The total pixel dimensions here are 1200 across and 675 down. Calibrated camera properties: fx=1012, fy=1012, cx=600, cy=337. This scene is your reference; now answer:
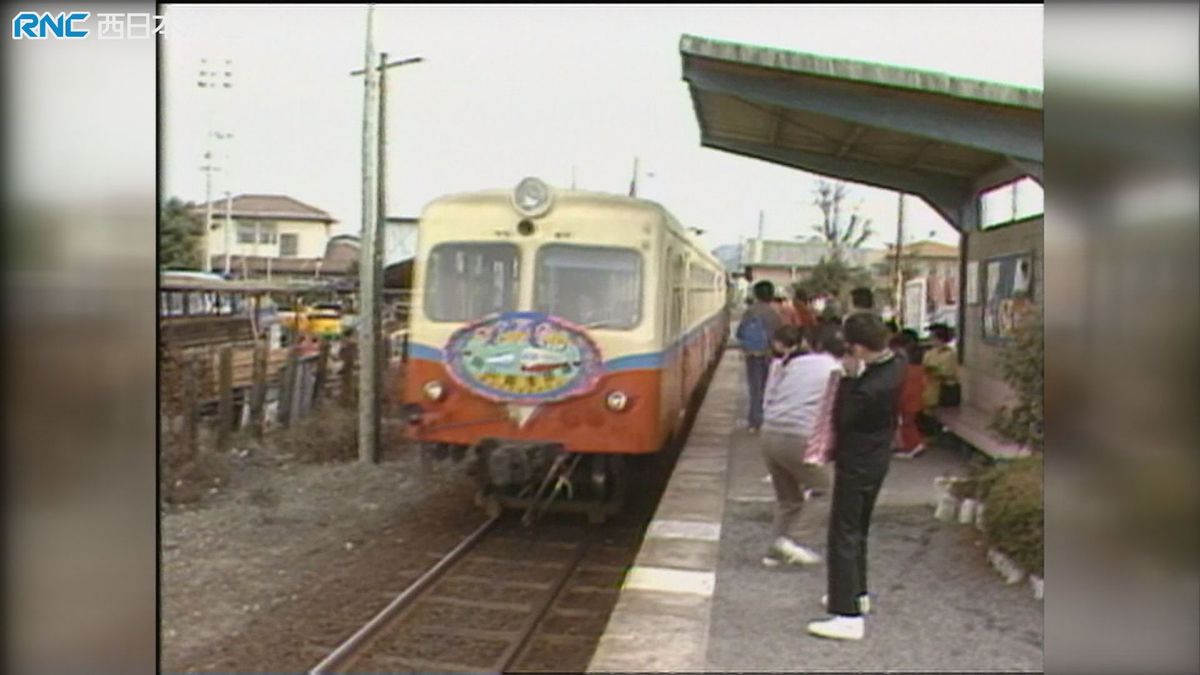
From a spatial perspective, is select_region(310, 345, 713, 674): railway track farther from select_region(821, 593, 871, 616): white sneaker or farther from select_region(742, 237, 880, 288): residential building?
select_region(742, 237, 880, 288): residential building

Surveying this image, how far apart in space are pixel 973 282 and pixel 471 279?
291 centimetres

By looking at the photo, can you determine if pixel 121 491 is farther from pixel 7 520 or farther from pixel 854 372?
pixel 854 372

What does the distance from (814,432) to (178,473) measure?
2950 mm

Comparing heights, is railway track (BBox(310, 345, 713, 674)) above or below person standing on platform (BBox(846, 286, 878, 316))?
below

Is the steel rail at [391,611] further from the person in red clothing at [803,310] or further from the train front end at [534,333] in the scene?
the person in red clothing at [803,310]

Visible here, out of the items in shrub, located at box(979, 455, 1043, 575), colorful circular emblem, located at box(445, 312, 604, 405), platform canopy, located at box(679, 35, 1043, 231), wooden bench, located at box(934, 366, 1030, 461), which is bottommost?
shrub, located at box(979, 455, 1043, 575)

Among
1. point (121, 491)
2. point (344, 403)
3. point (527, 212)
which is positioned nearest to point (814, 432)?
point (527, 212)

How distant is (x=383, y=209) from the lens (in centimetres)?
495

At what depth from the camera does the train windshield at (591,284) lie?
5410mm

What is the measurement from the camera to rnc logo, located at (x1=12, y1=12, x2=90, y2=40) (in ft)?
3.44

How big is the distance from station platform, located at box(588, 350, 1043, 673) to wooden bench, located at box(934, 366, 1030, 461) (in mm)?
224

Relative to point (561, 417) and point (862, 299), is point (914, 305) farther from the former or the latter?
point (561, 417)

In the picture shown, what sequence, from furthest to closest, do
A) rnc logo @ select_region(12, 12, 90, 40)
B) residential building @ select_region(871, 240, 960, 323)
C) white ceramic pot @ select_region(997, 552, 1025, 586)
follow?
1. residential building @ select_region(871, 240, 960, 323)
2. white ceramic pot @ select_region(997, 552, 1025, 586)
3. rnc logo @ select_region(12, 12, 90, 40)

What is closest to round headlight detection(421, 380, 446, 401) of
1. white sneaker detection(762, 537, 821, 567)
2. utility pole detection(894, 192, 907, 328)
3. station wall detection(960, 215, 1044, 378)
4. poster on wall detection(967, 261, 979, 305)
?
white sneaker detection(762, 537, 821, 567)
